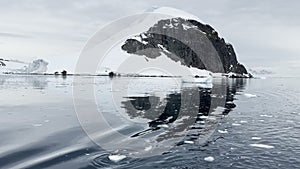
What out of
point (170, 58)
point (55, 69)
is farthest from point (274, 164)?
point (170, 58)

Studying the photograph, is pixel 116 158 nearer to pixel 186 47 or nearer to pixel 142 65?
pixel 142 65

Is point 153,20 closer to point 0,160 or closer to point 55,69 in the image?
point 55,69

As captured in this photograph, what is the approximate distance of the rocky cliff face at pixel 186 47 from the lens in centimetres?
15588

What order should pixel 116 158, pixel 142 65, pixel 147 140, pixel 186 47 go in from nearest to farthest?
pixel 116 158, pixel 147 140, pixel 142 65, pixel 186 47

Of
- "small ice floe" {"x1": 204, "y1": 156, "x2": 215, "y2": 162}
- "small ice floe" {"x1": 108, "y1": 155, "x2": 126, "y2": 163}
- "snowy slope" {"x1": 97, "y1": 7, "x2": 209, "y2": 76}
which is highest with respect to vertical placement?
"snowy slope" {"x1": 97, "y1": 7, "x2": 209, "y2": 76}

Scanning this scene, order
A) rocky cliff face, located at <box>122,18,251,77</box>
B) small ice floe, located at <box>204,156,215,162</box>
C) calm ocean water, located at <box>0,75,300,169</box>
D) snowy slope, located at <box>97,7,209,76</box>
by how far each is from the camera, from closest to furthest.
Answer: calm ocean water, located at <box>0,75,300,169</box> < small ice floe, located at <box>204,156,215,162</box> < snowy slope, located at <box>97,7,209,76</box> < rocky cliff face, located at <box>122,18,251,77</box>

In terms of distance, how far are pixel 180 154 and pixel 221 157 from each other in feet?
4.00

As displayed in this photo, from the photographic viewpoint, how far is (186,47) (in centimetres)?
16600

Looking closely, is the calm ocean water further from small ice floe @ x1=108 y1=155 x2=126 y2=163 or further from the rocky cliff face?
the rocky cliff face

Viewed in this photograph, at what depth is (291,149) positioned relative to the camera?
9.12m

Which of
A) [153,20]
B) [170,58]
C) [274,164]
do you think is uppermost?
[153,20]

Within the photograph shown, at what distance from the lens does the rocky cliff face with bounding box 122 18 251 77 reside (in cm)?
15588

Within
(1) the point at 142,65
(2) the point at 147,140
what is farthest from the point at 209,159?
(1) the point at 142,65

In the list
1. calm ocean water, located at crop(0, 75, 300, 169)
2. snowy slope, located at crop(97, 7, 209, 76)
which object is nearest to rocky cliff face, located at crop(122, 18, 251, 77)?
snowy slope, located at crop(97, 7, 209, 76)
